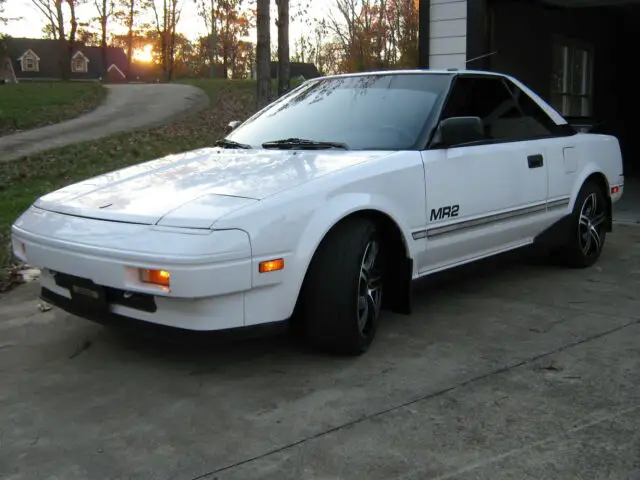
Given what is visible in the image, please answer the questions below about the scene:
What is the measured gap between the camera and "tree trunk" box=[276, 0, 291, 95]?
11609 millimetres

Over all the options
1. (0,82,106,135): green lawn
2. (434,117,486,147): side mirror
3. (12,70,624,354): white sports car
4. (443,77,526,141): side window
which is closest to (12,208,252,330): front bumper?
(12,70,624,354): white sports car

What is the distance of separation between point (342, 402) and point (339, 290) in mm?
552

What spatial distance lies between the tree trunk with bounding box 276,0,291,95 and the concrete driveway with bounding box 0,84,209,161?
4363 millimetres

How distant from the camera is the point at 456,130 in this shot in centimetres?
406

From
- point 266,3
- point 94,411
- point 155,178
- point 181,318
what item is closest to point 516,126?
point 155,178

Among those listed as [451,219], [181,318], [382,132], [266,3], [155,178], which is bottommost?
[181,318]

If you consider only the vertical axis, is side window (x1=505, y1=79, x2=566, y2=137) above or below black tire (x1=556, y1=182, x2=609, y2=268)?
above

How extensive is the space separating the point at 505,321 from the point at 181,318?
7.03 ft

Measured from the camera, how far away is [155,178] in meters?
3.87

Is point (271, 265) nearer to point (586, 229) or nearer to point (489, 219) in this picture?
point (489, 219)

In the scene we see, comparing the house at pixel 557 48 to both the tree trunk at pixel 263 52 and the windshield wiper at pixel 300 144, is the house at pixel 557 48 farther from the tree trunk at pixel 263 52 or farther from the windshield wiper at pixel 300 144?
the windshield wiper at pixel 300 144

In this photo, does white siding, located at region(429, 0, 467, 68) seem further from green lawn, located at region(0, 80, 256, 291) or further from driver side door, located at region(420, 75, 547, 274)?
green lawn, located at region(0, 80, 256, 291)

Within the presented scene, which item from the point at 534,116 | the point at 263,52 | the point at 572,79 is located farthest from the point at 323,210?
the point at 572,79

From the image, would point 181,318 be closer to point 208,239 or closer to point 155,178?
point 208,239
